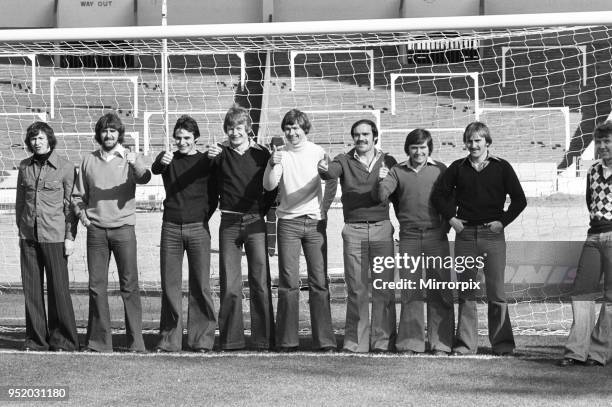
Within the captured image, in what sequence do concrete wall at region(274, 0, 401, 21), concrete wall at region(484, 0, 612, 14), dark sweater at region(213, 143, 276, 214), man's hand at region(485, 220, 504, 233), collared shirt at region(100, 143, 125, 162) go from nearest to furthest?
man's hand at region(485, 220, 504, 233) → dark sweater at region(213, 143, 276, 214) → collared shirt at region(100, 143, 125, 162) → concrete wall at region(484, 0, 612, 14) → concrete wall at region(274, 0, 401, 21)

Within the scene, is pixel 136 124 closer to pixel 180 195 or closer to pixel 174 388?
pixel 180 195

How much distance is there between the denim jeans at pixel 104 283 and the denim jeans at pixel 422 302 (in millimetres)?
1884

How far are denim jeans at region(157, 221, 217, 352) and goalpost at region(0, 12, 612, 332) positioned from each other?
1.37 meters

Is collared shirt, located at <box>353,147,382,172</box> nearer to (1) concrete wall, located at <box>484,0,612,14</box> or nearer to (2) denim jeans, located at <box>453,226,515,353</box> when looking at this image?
(2) denim jeans, located at <box>453,226,515,353</box>

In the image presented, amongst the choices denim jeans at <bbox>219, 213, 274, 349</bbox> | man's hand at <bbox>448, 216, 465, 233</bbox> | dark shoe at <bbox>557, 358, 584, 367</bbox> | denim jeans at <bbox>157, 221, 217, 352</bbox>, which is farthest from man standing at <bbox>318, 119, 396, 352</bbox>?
dark shoe at <bbox>557, 358, 584, 367</bbox>

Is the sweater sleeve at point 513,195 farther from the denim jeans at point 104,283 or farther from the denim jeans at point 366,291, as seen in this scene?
the denim jeans at point 104,283

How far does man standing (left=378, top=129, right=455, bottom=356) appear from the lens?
7.05 meters

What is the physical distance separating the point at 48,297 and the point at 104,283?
1.37 feet

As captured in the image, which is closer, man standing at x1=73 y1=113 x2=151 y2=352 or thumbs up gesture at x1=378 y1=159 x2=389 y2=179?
thumbs up gesture at x1=378 y1=159 x2=389 y2=179

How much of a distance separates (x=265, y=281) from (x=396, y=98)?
44.6 ft

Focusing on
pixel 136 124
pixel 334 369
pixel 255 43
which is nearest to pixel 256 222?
pixel 334 369

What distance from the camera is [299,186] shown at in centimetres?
711

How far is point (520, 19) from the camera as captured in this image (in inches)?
304

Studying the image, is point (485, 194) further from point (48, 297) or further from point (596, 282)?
point (48, 297)
